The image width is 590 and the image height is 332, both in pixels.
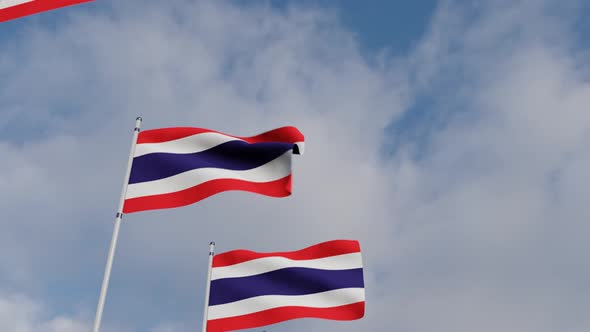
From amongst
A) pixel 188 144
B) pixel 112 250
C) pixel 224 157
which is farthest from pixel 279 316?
pixel 112 250

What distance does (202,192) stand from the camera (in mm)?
13344

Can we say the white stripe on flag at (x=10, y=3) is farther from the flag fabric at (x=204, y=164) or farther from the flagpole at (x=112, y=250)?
the flag fabric at (x=204, y=164)

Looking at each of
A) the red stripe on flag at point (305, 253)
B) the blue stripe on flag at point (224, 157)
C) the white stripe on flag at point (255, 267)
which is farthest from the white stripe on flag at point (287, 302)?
the blue stripe on flag at point (224, 157)

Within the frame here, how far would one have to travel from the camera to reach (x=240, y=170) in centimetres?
1409

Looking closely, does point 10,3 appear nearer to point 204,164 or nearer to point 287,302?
point 204,164

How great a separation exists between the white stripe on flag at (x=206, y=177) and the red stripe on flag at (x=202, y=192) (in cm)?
9

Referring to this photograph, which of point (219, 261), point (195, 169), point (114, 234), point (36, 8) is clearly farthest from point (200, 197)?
point (36, 8)

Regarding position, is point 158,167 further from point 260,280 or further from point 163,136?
point 260,280

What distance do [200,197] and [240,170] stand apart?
4.04 ft

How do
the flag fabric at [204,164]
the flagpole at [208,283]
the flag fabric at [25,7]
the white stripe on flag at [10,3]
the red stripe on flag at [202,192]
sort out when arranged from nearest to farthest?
1. the flag fabric at [25,7]
2. the white stripe on flag at [10,3]
3. the red stripe on flag at [202,192]
4. the flag fabric at [204,164]
5. the flagpole at [208,283]

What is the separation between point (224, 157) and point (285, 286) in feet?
17.5

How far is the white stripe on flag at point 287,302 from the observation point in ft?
56.7

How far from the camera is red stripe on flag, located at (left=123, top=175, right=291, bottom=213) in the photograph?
1256 centimetres

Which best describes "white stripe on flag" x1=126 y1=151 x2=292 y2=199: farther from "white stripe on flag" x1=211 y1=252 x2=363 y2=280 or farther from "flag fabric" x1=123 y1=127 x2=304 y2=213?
"white stripe on flag" x1=211 y1=252 x2=363 y2=280
